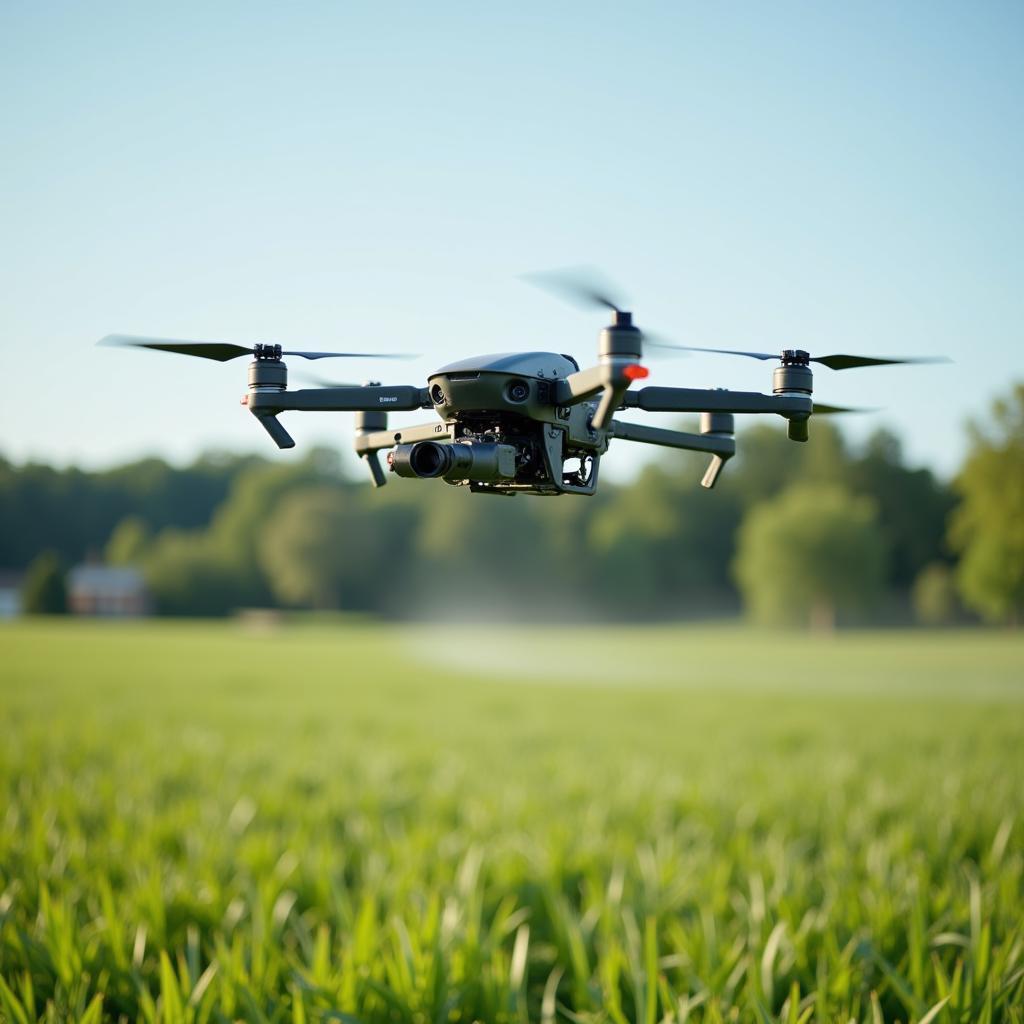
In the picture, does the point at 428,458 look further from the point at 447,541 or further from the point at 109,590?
the point at 109,590

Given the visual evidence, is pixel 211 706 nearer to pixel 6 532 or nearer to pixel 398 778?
pixel 6 532

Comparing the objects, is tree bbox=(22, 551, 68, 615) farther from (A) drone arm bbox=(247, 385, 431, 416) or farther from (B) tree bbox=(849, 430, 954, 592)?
(A) drone arm bbox=(247, 385, 431, 416)

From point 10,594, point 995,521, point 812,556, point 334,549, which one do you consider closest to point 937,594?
point 995,521

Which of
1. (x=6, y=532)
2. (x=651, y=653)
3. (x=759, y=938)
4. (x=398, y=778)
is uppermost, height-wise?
(x=6, y=532)

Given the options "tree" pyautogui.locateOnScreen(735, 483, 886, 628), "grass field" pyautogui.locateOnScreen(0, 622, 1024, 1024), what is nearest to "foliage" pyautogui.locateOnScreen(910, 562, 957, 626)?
"grass field" pyautogui.locateOnScreen(0, 622, 1024, 1024)

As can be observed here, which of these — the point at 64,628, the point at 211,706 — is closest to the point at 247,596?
the point at 64,628
